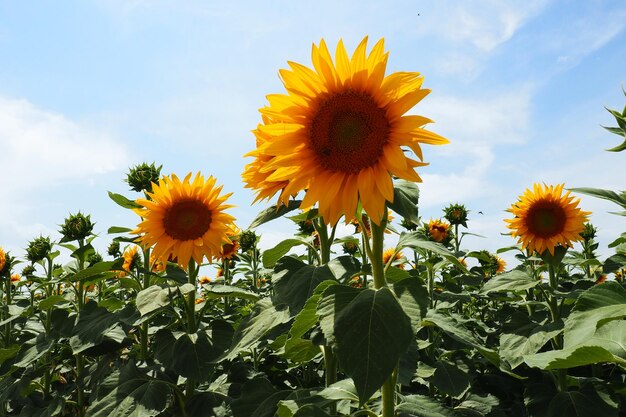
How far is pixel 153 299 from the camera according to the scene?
2.78 meters

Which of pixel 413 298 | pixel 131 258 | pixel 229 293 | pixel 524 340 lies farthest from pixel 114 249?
pixel 413 298

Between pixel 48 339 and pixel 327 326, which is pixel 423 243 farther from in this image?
pixel 48 339

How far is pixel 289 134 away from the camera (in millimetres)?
1740

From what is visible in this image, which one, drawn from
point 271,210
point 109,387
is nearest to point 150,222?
point 109,387

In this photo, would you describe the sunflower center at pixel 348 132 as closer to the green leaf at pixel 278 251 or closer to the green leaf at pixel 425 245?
the green leaf at pixel 425 245

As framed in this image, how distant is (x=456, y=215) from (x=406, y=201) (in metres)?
4.16

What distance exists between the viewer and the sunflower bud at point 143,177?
12.1 ft

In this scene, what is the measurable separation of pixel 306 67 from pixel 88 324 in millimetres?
2229

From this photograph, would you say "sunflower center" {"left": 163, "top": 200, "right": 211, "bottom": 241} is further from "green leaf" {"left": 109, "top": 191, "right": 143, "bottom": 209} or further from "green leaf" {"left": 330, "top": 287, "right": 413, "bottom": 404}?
"green leaf" {"left": 330, "top": 287, "right": 413, "bottom": 404}

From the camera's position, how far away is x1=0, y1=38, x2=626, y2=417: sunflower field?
1591 millimetres

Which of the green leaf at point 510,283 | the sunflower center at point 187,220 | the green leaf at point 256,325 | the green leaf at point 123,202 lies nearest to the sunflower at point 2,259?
the green leaf at point 123,202

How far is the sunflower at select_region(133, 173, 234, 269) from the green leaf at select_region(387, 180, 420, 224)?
6.06 feet

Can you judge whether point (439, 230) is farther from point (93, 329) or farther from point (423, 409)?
point (423, 409)

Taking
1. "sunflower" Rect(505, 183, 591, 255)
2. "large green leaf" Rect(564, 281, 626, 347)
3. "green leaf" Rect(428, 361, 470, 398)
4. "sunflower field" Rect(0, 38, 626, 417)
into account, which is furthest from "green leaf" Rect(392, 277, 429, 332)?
"sunflower" Rect(505, 183, 591, 255)
